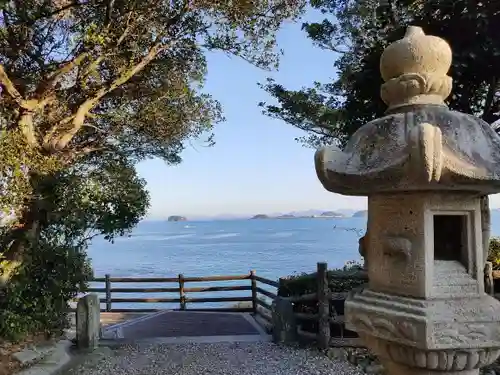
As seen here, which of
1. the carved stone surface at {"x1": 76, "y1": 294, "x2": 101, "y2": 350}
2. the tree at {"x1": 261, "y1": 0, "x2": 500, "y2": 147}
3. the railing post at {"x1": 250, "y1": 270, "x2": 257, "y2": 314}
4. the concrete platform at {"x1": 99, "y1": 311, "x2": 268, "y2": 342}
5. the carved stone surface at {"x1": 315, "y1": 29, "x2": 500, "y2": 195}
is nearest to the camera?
the carved stone surface at {"x1": 315, "y1": 29, "x2": 500, "y2": 195}

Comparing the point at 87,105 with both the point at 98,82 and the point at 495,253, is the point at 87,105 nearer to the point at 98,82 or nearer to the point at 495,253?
the point at 98,82

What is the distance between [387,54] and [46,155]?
472cm

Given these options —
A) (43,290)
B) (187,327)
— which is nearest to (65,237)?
(43,290)

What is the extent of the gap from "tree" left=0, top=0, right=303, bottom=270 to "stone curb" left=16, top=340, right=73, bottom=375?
140 centimetres

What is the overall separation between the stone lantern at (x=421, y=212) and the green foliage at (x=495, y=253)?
14.9ft

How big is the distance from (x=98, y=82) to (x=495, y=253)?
684 cm

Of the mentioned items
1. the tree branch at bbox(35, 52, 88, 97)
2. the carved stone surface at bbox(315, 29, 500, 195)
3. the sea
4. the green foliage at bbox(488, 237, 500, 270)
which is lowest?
the sea

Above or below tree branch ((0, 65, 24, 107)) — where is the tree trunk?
below

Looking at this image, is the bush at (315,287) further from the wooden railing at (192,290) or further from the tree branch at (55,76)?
the tree branch at (55,76)

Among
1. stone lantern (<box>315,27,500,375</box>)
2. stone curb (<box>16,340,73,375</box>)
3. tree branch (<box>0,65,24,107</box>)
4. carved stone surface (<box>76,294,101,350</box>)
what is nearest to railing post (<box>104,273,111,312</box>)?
carved stone surface (<box>76,294,101,350</box>)

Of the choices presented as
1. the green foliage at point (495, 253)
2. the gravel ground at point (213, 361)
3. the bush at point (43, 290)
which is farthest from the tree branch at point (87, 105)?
the green foliage at point (495, 253)

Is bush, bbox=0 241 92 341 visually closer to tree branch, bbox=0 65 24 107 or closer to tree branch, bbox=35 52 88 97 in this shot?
tree branch, bbox=0 65 24 107

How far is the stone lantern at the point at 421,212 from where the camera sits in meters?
2.01

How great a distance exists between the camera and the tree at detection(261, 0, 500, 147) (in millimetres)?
4539
